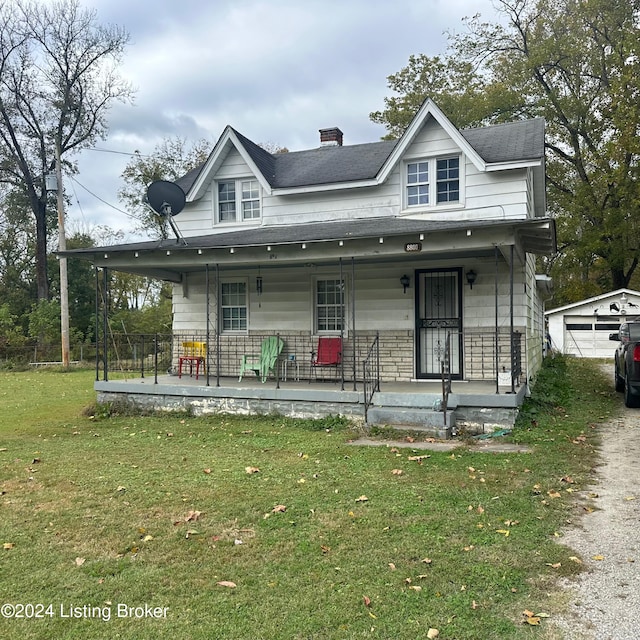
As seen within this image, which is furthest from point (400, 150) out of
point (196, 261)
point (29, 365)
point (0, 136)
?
point (0, 136)

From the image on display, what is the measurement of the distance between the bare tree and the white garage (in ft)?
85.9

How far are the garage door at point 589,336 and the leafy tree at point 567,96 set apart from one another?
281 centimetres

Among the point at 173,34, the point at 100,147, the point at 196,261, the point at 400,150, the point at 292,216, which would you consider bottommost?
the point at 196,261

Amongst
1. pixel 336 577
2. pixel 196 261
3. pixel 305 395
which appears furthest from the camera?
pixel 196 261

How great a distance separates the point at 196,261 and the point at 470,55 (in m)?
24.4

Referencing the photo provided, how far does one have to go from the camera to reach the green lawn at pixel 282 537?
3.23 meters

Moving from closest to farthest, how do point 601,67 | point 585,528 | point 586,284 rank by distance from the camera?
point 585,528, point 601,67, point 586,284

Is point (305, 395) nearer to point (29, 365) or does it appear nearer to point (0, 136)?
point (29, 365)

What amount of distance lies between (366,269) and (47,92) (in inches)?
1053

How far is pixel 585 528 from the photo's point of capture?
460 cm

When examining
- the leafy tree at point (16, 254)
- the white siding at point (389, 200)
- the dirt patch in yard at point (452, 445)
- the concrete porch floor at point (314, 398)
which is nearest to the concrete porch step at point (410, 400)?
the concrete porch floor at point (314, 398)

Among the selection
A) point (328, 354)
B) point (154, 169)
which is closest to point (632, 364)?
point (328, 354)

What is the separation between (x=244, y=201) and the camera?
13766mm

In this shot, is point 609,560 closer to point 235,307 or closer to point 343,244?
point 343,244
